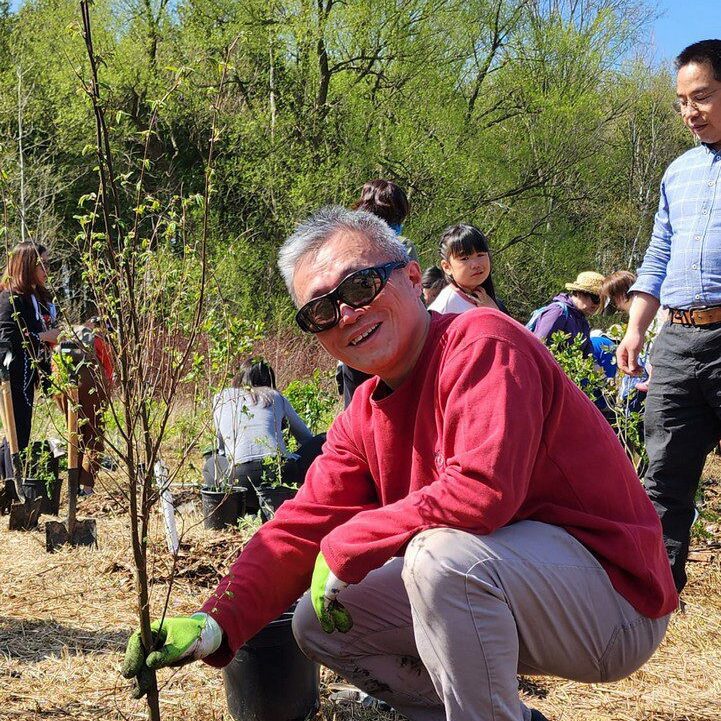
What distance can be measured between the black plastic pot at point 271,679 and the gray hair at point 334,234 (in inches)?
42.0

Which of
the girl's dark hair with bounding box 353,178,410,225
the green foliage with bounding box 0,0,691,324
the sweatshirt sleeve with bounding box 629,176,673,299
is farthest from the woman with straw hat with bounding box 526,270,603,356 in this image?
the green foliage with bounding box 0,0,691,324

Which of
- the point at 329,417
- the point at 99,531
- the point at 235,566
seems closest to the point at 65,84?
the point at 329,417

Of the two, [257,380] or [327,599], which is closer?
[327,599]

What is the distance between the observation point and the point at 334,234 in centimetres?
201

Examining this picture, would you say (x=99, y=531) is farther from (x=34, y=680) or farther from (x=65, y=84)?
(x=65, y=84)

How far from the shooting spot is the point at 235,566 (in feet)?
6.97

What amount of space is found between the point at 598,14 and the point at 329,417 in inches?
640

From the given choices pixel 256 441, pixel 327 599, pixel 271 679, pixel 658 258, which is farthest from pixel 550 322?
pixel 327 599

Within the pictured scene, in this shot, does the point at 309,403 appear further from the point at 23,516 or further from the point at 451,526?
the point at 451,526

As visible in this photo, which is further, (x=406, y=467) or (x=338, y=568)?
(x=406, y=467)

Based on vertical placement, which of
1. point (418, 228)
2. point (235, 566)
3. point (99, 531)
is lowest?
point (99, 531)

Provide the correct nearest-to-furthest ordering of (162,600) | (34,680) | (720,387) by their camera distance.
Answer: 1. (34,680)
2. (720,387)
3. (162,600)

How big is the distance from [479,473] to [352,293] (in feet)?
1.69

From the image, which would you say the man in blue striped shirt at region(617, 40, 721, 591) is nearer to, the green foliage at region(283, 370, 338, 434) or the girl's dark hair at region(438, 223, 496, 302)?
the girl's dark hair at region(438, 223, 496, 302)
